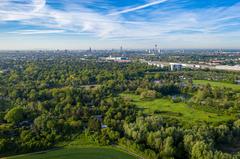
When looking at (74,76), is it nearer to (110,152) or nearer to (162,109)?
(162,109)

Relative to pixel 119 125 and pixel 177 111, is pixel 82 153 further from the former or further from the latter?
pixel 177 111

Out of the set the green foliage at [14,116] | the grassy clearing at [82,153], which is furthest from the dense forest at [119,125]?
the grassy clearing at [82,153]

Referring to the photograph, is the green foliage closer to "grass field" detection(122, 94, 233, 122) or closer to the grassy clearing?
the grassy clearing

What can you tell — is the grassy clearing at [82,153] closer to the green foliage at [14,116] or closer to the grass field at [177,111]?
the green foliage at [14,116]

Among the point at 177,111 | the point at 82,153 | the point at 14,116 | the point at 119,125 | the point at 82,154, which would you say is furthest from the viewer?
the point at 177,111

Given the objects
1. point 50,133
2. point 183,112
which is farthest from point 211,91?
point 50,133

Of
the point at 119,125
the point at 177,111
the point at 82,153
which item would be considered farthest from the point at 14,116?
the point at 177,111

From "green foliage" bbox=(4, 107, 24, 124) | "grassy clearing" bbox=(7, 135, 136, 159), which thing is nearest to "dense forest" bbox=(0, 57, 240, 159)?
"green foliage" bbox=(4, 107, 24, 124)
